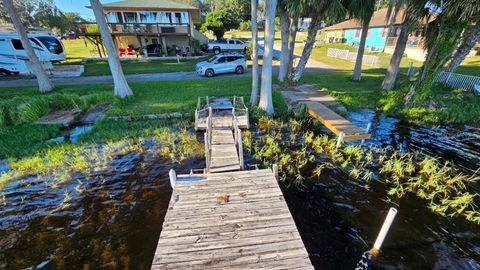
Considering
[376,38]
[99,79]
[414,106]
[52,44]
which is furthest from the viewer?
[376,38]

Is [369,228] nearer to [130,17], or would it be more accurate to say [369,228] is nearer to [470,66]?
[470,66]

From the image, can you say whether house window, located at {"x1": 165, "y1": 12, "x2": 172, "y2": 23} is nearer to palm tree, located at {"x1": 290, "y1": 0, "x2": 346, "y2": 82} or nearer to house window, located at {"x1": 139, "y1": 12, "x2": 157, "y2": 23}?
house window, located at {"x1": 139, "y1": 12, "x2": 157, "y2": 23}

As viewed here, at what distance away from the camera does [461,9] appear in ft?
26.2

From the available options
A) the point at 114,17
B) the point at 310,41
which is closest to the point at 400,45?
the point at 310,41

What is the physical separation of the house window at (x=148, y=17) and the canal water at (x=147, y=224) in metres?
23.1

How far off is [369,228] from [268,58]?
7427 millimetres

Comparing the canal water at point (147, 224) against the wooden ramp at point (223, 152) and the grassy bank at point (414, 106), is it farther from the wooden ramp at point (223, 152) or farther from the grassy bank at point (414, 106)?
the grassy bank at point (414, 106)

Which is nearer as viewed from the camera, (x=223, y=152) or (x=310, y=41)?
(x=223, y=152)

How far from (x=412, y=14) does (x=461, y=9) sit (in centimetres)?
153

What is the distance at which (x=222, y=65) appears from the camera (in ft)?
56.0

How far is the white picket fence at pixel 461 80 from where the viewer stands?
12000 millimetres

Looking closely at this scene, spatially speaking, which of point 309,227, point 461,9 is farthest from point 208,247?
point 461,9

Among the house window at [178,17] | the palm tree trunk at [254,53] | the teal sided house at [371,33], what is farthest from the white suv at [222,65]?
the teal sided house at [371,33]

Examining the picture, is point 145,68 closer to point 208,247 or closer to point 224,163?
point 224,163
